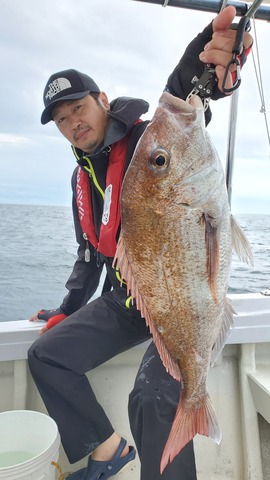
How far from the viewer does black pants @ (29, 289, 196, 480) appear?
1.77m

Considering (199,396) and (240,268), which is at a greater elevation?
(199,396)

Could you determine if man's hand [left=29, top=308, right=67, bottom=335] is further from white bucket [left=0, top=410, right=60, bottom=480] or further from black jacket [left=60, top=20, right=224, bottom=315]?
white bucket [left=0, top=410, right=60, bottom=480]

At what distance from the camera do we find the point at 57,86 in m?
2.21

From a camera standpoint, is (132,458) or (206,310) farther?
(132,458)

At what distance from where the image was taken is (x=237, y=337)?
2.43m

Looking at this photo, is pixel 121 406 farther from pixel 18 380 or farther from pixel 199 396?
pixel 199 396

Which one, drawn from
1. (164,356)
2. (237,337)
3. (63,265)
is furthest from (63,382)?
(63,265)

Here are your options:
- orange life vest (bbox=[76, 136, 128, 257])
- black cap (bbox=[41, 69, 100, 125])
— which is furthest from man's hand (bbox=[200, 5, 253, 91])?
black cap (bbox=[41, 69, 100, 125])

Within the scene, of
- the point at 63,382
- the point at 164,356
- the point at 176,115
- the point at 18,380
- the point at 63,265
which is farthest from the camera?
the point at 63,265

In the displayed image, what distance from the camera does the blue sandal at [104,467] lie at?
2160mm

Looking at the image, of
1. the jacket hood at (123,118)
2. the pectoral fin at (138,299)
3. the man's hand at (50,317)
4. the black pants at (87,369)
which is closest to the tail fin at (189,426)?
the pectoral fin at (138,299)

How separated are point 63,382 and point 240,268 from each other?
507 centimetres

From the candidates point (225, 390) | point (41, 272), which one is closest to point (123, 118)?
point (225, 390)

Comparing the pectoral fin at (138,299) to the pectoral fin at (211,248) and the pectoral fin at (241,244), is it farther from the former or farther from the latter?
the pectoral fin at (241,244)
